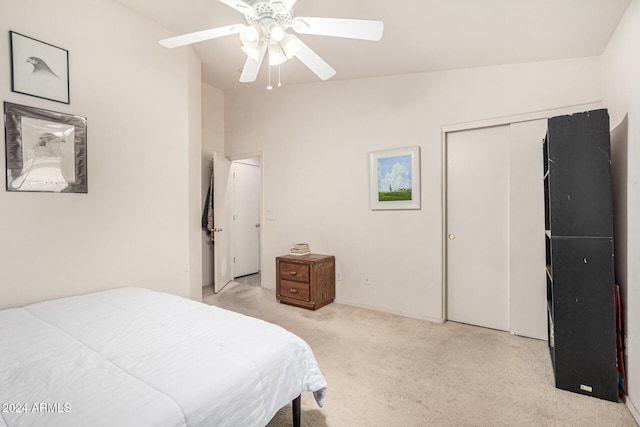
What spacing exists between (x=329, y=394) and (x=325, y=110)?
3.12m

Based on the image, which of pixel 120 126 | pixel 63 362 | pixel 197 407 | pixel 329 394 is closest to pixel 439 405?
pixel 329 394

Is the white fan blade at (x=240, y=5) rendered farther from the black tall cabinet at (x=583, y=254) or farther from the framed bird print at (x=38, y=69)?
the black tall cabinet at (x=583, y=254)

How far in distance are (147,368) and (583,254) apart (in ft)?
7.78

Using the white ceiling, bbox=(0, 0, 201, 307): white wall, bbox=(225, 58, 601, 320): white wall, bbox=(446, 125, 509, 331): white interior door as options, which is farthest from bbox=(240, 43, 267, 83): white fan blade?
bbox=(446, 125, 509, 331): white interior door

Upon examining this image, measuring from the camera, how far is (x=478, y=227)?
9.99ft

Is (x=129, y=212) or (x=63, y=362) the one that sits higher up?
(x=129, y=212)

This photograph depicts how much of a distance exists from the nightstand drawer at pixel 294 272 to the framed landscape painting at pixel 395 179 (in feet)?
3.50

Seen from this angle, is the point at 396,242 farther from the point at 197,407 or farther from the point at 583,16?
the point at 197,407

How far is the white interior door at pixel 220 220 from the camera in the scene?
4.23 m

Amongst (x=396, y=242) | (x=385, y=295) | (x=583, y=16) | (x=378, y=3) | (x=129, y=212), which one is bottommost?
(x=385, y=295)

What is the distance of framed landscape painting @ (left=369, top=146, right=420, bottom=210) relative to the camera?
10.8ft

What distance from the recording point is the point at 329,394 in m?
1.94

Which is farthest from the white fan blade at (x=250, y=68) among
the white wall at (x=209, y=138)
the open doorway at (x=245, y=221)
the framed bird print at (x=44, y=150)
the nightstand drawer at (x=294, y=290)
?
the open doorway at (x=245, y=221)

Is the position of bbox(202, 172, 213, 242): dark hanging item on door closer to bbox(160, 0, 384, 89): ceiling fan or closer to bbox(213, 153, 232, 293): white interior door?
bbox(213, 153, 232, 293): white interior door
